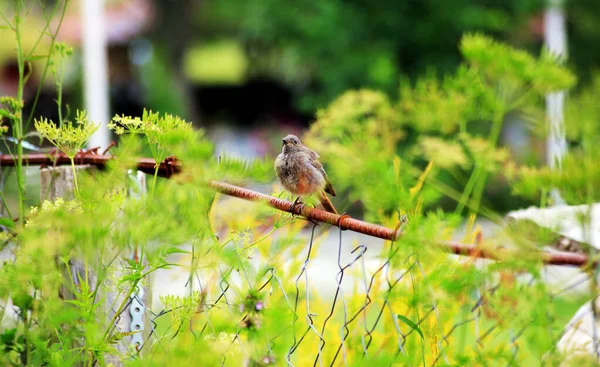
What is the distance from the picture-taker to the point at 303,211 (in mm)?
1911

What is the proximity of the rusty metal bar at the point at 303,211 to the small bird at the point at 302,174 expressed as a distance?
44cm

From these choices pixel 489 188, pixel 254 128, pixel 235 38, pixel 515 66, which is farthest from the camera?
pixel 235 38

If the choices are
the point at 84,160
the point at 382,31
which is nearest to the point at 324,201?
the point at 84,160

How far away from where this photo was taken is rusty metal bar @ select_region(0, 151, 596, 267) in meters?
1.45

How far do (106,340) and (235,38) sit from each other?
62.6ft

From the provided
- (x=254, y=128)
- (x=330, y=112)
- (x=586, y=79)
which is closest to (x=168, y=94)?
(x=254, y=128)

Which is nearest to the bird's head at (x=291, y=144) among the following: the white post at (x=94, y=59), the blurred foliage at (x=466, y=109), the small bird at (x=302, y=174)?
the small bird at (x=302, y=174)

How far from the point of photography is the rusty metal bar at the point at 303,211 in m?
1.45

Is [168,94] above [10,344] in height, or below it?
below

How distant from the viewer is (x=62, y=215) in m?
1.52

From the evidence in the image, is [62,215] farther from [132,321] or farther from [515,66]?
[515,66]

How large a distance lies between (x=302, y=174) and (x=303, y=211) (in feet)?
1.98

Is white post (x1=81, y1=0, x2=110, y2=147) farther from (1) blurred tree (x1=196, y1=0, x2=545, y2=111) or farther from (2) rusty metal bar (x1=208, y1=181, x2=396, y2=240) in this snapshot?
(2) rusty metal bar (x1=208, y1=181, x2=396, y2=240)

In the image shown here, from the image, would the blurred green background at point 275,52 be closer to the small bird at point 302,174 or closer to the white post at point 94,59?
the white post at point 94,59
